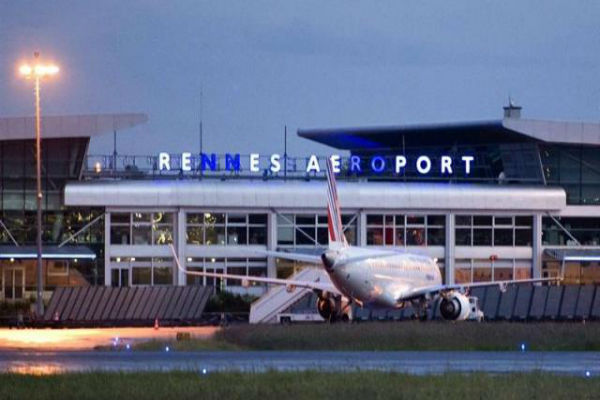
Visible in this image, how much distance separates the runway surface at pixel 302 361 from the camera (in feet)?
138

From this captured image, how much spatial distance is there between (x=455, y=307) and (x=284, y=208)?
20371 millimetres

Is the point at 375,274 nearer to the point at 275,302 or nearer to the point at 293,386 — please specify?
the point at 275,302

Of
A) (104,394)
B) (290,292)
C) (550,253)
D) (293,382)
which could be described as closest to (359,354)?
(293,382)

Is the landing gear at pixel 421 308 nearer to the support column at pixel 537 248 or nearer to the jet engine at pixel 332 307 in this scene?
the jet engine at pixel 332 307

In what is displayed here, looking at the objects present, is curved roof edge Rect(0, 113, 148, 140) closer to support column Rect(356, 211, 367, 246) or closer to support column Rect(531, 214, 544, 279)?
support column Rect(356, 211, 367, 246)

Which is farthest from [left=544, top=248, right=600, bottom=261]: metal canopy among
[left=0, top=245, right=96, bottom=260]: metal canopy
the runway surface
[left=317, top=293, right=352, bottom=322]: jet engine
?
the runway surface

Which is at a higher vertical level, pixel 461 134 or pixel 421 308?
pixel 461 134

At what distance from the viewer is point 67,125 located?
9069cm

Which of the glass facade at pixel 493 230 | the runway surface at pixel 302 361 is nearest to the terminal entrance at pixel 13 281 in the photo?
the glass facade at pixel 493 230

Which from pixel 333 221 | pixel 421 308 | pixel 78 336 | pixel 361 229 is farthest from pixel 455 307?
pixel 78 336

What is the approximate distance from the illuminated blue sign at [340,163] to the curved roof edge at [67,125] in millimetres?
4730

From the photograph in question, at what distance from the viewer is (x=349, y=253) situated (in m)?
74.8

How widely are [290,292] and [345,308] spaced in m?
5.94

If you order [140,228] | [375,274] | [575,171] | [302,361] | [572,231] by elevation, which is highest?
[575,171]
